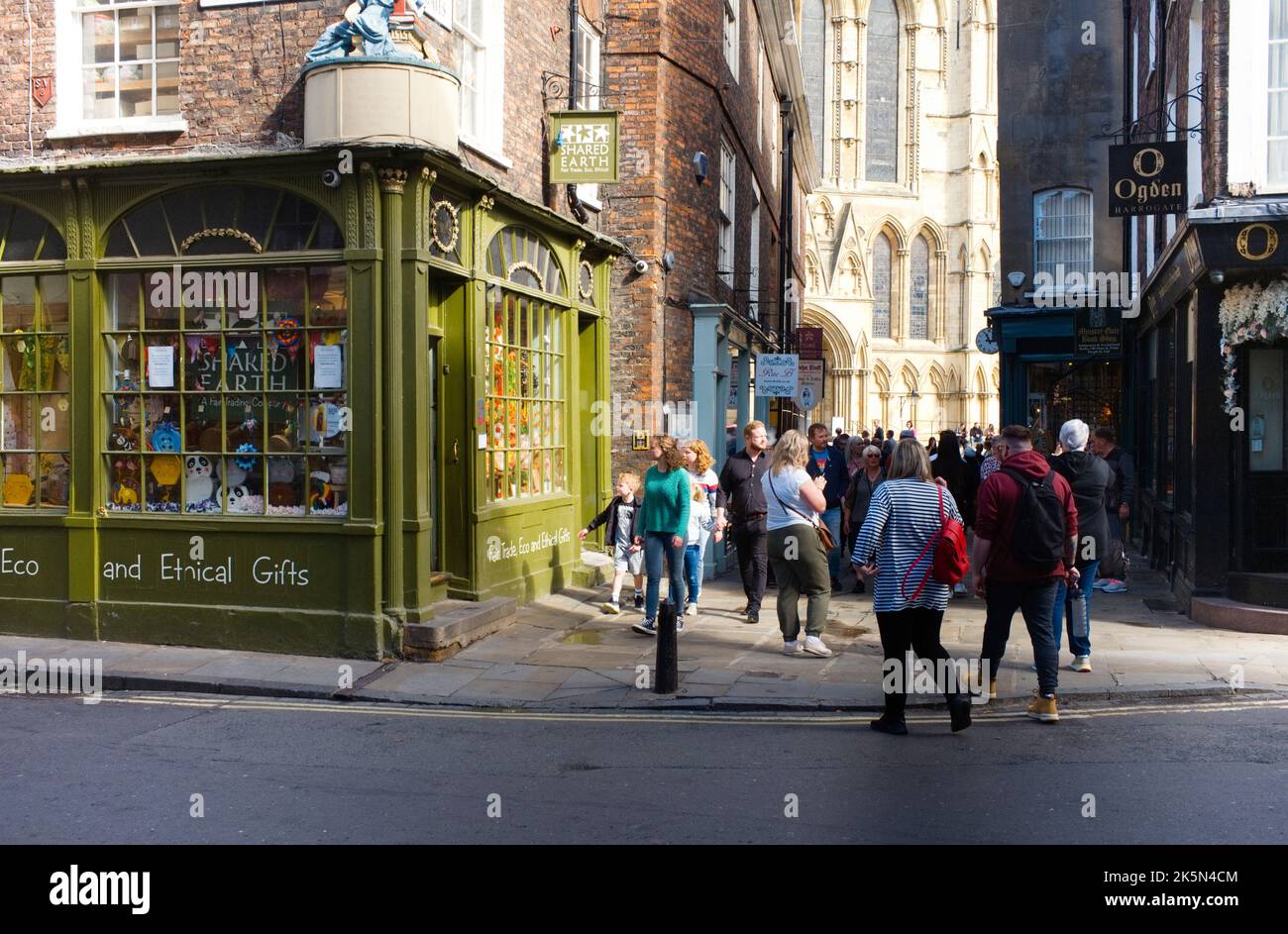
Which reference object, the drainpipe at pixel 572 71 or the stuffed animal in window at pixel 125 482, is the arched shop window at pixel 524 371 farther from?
the stuffed animal in window at pixel 125 482

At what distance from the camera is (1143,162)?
14750 mm

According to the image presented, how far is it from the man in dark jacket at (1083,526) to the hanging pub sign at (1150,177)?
4478 millimetres

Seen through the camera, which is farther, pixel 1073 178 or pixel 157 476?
pixel 1073 178

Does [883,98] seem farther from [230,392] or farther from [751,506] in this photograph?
[230,392]

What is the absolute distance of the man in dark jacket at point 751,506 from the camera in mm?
12759

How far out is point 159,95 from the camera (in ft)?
36.4

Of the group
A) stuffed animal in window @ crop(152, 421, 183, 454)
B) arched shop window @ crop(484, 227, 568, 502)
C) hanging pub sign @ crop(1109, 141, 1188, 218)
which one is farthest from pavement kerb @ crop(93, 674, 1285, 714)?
hanging pub sign @ crop(1109, 141, 1188, 218)

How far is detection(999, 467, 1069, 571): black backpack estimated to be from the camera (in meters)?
8.15

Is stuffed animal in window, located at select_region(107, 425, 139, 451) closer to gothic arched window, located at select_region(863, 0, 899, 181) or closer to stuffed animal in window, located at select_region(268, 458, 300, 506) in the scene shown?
stuffed animal in window, located at select_region(268, 458, 300, 506)

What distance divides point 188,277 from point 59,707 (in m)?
3.74

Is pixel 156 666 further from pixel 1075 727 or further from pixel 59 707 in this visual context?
pixel 1075 727

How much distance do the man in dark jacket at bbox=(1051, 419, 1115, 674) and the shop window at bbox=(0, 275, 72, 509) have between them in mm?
8318

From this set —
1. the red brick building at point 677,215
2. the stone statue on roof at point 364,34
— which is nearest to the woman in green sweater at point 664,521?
the stone statue on roof at point 364,34

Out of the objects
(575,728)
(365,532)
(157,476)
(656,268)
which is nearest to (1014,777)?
(575,728)
